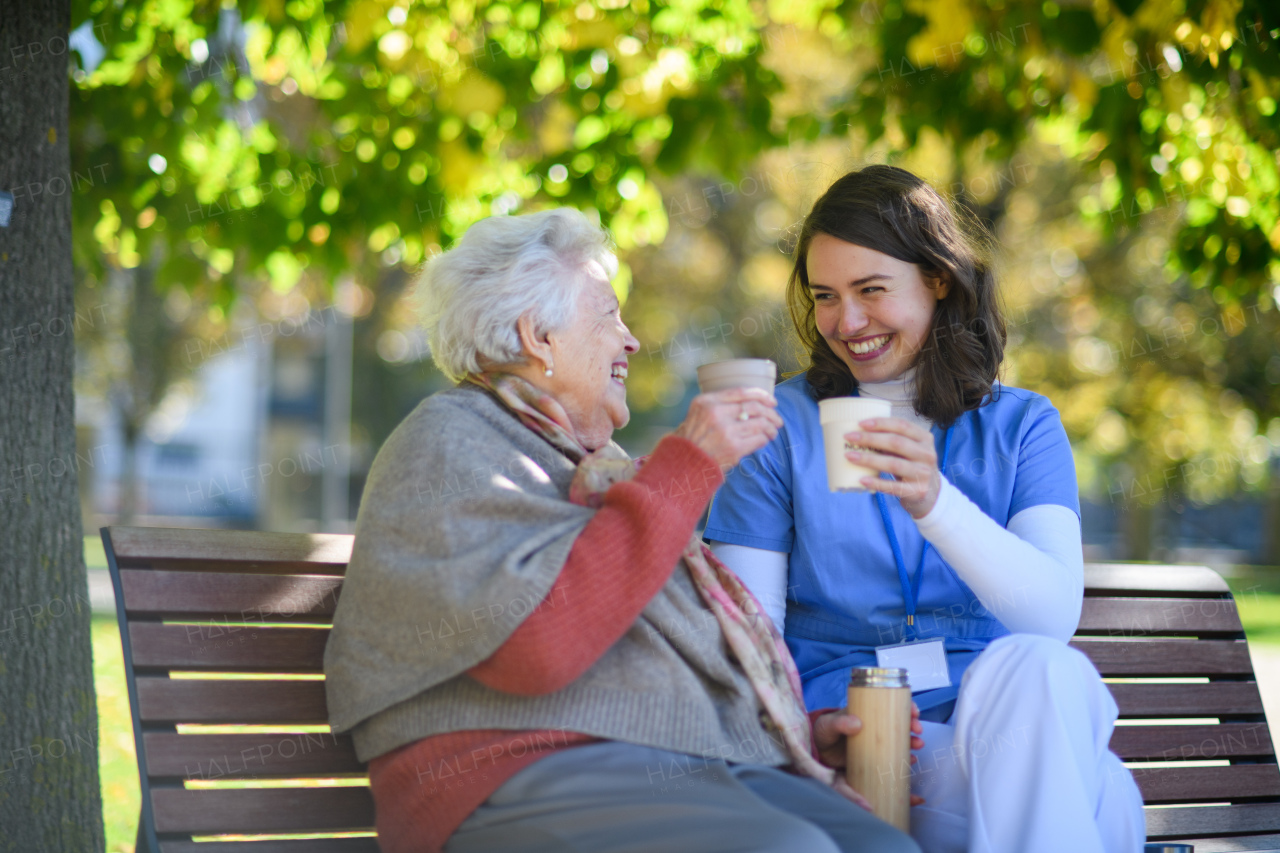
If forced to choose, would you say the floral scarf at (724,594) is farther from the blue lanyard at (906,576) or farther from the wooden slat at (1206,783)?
the wooden slat at (1206,783)

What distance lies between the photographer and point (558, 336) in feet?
8.80

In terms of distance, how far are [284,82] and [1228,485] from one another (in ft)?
70.6

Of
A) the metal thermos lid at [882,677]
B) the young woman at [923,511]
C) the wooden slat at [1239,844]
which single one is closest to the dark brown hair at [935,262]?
the young woman at [923,511]

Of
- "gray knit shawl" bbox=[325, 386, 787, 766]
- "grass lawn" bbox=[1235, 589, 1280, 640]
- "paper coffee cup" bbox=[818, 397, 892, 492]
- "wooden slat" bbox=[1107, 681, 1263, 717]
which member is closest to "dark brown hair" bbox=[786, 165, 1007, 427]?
"paper coffee cup" bbox=[818, 397, 892, 492]

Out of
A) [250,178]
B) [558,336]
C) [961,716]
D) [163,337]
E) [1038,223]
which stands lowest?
[961,716]

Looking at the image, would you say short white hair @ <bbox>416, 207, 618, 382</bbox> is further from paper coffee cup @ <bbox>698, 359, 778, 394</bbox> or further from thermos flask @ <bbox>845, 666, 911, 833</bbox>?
thermos flask @ <bbox>845, 666, 911, 833</bbox>

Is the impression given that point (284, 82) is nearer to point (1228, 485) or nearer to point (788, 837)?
point (788, 837)

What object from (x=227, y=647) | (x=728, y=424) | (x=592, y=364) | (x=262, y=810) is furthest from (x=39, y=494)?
Result: (x=728, y=424)

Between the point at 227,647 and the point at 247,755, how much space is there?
239mm

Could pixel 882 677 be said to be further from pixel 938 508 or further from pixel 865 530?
pixel 865 530

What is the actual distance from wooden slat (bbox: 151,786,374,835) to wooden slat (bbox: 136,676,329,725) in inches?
6.0

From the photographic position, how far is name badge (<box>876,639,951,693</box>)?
274 centimetres

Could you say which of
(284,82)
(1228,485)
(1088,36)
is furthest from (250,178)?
(1228,485)

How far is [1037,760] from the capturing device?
2.29 meters
